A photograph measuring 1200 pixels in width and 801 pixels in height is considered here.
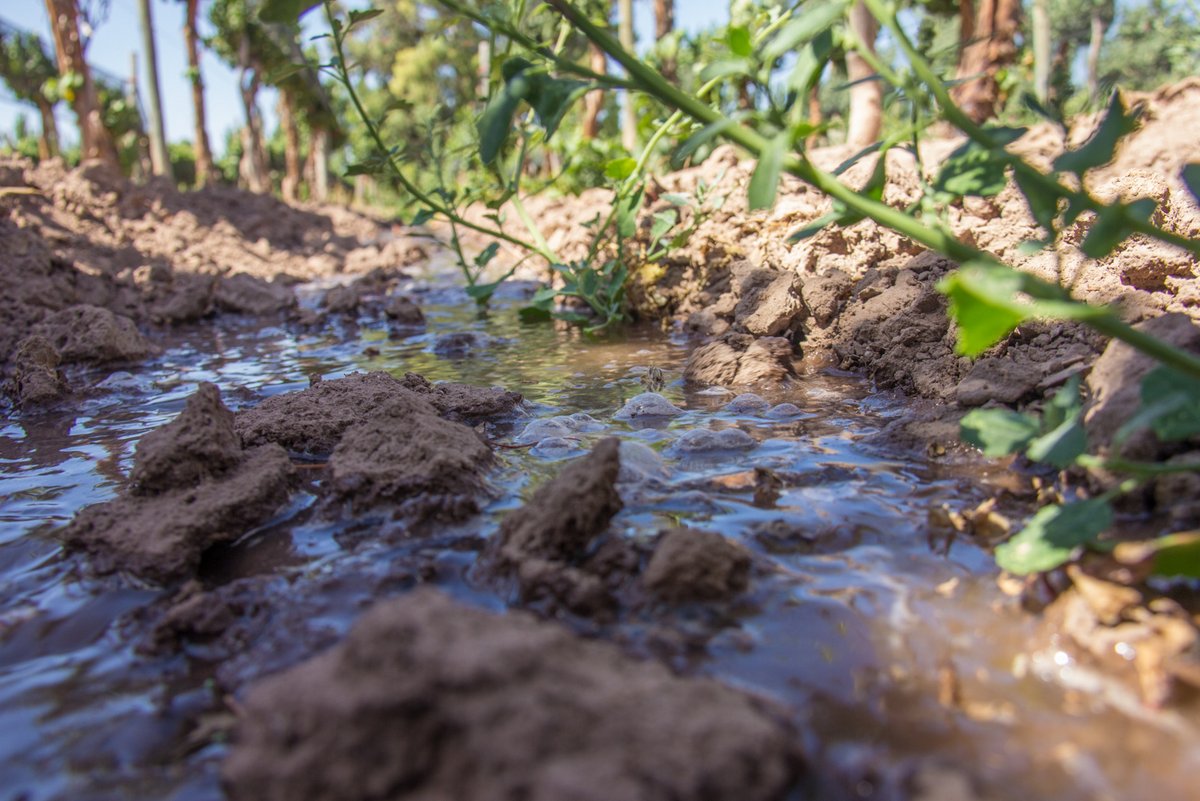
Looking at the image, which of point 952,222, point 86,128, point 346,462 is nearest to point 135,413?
point 346,462

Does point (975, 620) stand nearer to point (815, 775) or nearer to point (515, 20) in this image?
point (815, 775)

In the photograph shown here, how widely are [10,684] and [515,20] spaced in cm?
212

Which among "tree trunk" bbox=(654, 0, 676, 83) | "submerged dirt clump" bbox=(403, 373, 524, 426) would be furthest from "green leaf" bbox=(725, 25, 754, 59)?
"tree trunk" bbox=(654, 0, 676, 83)

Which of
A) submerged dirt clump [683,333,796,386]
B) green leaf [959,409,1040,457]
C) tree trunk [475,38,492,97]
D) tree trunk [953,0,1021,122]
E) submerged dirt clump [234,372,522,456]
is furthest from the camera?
tree trunk [953,0,1021,122]

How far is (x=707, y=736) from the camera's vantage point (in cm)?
110

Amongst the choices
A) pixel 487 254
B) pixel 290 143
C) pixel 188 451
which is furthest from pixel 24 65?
pixel 188 451

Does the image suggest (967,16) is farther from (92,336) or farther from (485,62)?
(92,336)

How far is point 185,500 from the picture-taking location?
2.07 m

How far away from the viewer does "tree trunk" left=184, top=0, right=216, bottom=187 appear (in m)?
15.2

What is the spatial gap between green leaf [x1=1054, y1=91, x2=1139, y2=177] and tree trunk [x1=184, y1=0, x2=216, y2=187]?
52.8 ft

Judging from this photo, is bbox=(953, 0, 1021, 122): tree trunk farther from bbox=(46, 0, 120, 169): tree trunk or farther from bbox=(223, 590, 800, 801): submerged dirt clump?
bbox=(46, 0, 120, 169): tree trunk

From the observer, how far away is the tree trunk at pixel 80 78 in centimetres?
1070

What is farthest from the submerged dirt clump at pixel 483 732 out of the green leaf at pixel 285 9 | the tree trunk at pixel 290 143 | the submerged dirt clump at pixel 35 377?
the tree trunk at pixel 290 143

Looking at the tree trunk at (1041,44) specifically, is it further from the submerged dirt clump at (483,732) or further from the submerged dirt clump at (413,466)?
the submerged dirt clump at (483,732)
